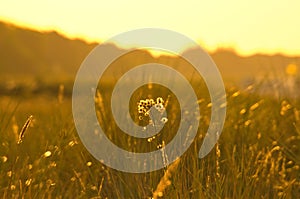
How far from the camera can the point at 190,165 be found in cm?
234

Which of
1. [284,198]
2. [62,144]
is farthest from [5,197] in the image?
[284,198]

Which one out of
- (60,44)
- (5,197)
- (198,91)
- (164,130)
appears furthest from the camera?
(60,44)

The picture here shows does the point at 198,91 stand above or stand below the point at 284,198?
above

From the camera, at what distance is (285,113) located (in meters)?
3.24

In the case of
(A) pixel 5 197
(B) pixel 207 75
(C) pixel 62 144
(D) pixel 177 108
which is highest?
(B) pixel 207 75

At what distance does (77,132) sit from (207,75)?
2.94ft

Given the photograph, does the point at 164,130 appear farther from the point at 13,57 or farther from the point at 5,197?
the point at 13,57

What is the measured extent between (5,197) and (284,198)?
1.16m

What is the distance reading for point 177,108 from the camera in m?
3.02

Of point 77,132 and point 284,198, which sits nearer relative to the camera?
point 284,198

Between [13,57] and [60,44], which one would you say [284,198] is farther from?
[60,44]

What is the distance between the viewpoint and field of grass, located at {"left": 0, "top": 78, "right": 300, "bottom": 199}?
2037mm

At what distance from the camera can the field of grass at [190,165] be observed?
2.04m

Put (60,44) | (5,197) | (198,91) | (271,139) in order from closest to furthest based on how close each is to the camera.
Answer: (5,197), (271,139), (198,91), (60,44)
